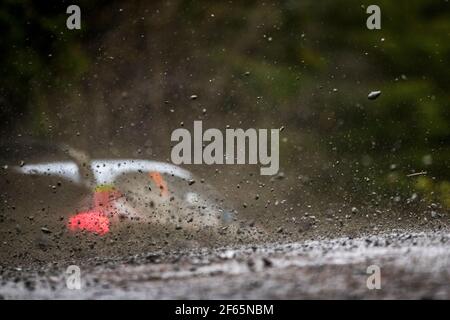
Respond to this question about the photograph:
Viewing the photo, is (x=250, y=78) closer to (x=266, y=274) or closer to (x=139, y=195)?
(x=139, y=195)

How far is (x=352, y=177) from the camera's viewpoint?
23.3 ft

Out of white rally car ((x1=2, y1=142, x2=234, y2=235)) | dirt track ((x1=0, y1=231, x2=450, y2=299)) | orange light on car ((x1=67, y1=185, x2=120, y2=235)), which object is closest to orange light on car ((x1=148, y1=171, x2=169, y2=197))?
white rally car ((x1=2, y1=142, x2=234, y2=235))

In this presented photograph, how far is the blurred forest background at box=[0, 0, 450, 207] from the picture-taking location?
285 inches

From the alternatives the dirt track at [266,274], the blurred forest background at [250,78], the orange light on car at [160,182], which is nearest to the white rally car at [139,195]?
the orange light on car at [160,182]

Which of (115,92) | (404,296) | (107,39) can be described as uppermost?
(107,39)

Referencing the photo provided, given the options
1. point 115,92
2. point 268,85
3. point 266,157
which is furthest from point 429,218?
point 115,92

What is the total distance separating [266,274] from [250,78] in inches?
150

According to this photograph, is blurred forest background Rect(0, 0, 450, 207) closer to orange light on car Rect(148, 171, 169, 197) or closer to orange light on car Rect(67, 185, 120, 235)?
orange light on car Rect(148, 171, 169, 197)

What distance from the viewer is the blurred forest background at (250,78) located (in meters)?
7.23

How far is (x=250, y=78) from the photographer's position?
24.8 ft

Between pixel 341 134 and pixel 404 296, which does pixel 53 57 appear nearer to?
pixel 341 134

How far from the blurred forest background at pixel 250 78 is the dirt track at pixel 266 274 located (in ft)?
7.60

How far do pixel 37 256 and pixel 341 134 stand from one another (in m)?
4.00

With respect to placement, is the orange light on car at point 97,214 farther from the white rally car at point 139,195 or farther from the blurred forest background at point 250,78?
the blurred forest background at point 250,78
